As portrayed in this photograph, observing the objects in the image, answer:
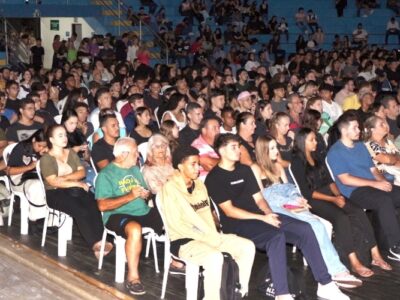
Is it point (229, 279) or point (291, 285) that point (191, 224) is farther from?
point (291, 285)

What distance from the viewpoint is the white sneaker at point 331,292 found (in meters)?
5.93

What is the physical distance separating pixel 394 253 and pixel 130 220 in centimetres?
252

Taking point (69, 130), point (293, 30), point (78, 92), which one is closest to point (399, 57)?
point (293, 30)

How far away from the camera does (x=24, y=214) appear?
7.64 metres

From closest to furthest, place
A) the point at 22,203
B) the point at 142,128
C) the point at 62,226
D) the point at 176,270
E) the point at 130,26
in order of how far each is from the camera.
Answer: the point at 176,270 < the point at 62,226 < the point at 22,203 < the point at 142,128 < the point at 130,26

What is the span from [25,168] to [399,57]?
13881 mm

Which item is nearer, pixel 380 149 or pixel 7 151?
pixel 7 151

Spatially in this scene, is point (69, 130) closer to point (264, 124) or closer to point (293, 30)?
point (264, 124)

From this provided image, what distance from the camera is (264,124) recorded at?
9.39 m

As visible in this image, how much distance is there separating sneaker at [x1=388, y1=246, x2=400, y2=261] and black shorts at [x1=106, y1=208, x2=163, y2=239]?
2.23 m

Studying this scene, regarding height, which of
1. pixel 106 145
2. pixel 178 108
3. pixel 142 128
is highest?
pixel 178 108

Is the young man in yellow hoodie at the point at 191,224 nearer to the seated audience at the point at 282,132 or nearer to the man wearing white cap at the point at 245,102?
the seated audience at the point at 282,132

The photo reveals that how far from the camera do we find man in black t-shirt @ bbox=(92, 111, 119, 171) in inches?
289

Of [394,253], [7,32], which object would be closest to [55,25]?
[7,32]
